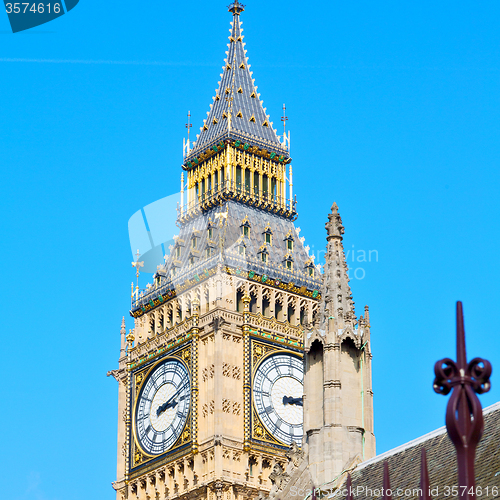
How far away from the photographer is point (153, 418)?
68.6 meters

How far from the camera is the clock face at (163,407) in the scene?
2638 inches

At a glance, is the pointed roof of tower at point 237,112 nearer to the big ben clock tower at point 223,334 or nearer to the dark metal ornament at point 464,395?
the big ben clock tower at point 223,334

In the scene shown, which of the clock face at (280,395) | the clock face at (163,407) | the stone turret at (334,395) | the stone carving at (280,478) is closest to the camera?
the stone turret at (334,395)

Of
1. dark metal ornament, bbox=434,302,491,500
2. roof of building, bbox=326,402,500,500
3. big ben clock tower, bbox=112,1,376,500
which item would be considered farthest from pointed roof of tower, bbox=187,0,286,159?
dark metal ornament, bbox=434,302,491,500

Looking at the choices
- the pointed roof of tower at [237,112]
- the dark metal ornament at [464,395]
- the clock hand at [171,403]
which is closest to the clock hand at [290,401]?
the clock hand at [171,403]

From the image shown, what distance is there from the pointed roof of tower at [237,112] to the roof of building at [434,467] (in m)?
42.9

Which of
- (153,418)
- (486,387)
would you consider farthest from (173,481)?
(486,387)

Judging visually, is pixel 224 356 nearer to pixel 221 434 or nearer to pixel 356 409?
pixel 221 434

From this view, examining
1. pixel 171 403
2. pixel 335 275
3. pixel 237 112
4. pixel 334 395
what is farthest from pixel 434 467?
pixel 237 112

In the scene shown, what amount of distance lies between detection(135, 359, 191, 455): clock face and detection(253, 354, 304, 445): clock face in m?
3.74

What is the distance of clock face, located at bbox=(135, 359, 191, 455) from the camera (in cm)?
6700

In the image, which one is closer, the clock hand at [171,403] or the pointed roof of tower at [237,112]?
the clock hand at [171,403]

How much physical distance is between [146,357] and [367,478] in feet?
127

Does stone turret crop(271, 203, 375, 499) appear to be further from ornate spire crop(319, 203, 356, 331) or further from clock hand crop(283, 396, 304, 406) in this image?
clock hand crop(283, 396, 304, 406)
